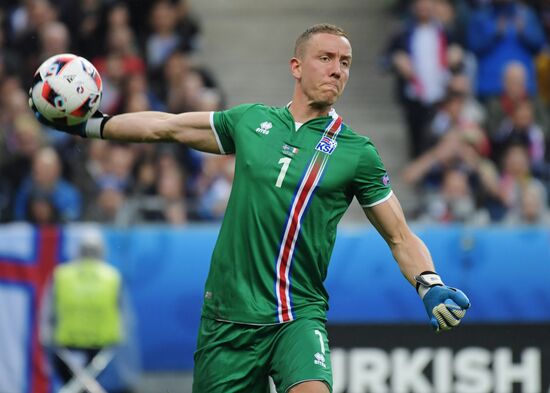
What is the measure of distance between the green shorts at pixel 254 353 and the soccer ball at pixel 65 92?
53.8 inches

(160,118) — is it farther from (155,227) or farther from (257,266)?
(155,227)

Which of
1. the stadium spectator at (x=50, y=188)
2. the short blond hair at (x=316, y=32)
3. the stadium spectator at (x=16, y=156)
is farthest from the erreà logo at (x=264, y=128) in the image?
the stadium spectator at (x=16, y=156)

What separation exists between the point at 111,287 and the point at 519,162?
4567mm

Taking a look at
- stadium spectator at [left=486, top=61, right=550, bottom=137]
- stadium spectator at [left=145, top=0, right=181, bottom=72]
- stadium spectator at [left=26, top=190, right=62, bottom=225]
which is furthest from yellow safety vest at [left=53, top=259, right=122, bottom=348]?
stadium spectator at [left=486, top=61, right=550, bottom=137]

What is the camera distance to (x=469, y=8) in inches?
622

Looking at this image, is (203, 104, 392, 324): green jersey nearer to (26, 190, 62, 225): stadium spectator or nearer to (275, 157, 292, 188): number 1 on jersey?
(275, 157, 292, 188): number 1 on jersey

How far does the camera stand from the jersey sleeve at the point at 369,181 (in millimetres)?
6609

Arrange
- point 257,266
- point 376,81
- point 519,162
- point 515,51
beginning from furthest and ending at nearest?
point 376,81 → point 515,51 → point 519,162 → point 257,266

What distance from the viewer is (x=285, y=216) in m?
6.54

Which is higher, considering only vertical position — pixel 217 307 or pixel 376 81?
pixel 376 81

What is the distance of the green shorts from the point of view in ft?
21.1

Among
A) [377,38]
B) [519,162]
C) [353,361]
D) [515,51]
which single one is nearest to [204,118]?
[353,361]

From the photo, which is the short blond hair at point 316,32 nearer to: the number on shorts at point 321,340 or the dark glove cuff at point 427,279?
the dark glove cuff at point 427,279

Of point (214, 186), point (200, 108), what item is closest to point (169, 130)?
point (214, 186)
